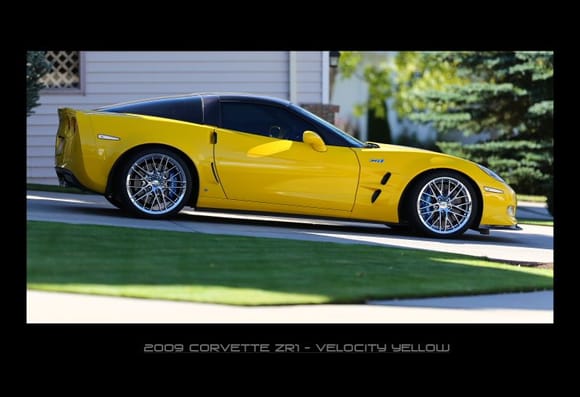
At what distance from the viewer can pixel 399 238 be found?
9.77 meters

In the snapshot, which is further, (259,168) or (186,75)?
(186,75)

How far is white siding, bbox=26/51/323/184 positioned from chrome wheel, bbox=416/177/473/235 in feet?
22.3

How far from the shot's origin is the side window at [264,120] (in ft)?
32.3

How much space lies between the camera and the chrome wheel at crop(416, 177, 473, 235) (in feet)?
32.4

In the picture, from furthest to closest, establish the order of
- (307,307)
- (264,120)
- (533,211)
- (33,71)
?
(533,211) → (33,71) → (264,120) → (307,307)

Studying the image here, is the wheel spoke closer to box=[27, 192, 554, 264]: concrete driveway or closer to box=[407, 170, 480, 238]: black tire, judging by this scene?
box=[27, 192, 554, 264]: concrete driveway

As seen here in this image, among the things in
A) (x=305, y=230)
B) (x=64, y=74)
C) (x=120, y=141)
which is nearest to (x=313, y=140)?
(x=305, y=230)

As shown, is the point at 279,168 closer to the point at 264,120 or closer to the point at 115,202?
the point at 264,120

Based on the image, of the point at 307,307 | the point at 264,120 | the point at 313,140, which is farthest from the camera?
the point at 264,120

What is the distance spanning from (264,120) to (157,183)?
1180 mm

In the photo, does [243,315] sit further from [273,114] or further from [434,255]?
[273,114]

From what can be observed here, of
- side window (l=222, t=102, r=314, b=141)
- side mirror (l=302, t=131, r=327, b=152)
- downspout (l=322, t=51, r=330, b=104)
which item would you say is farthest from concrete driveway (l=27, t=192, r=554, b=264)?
downspout (l=322, t=51, r=330, b=104)

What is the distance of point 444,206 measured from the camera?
9.98m
